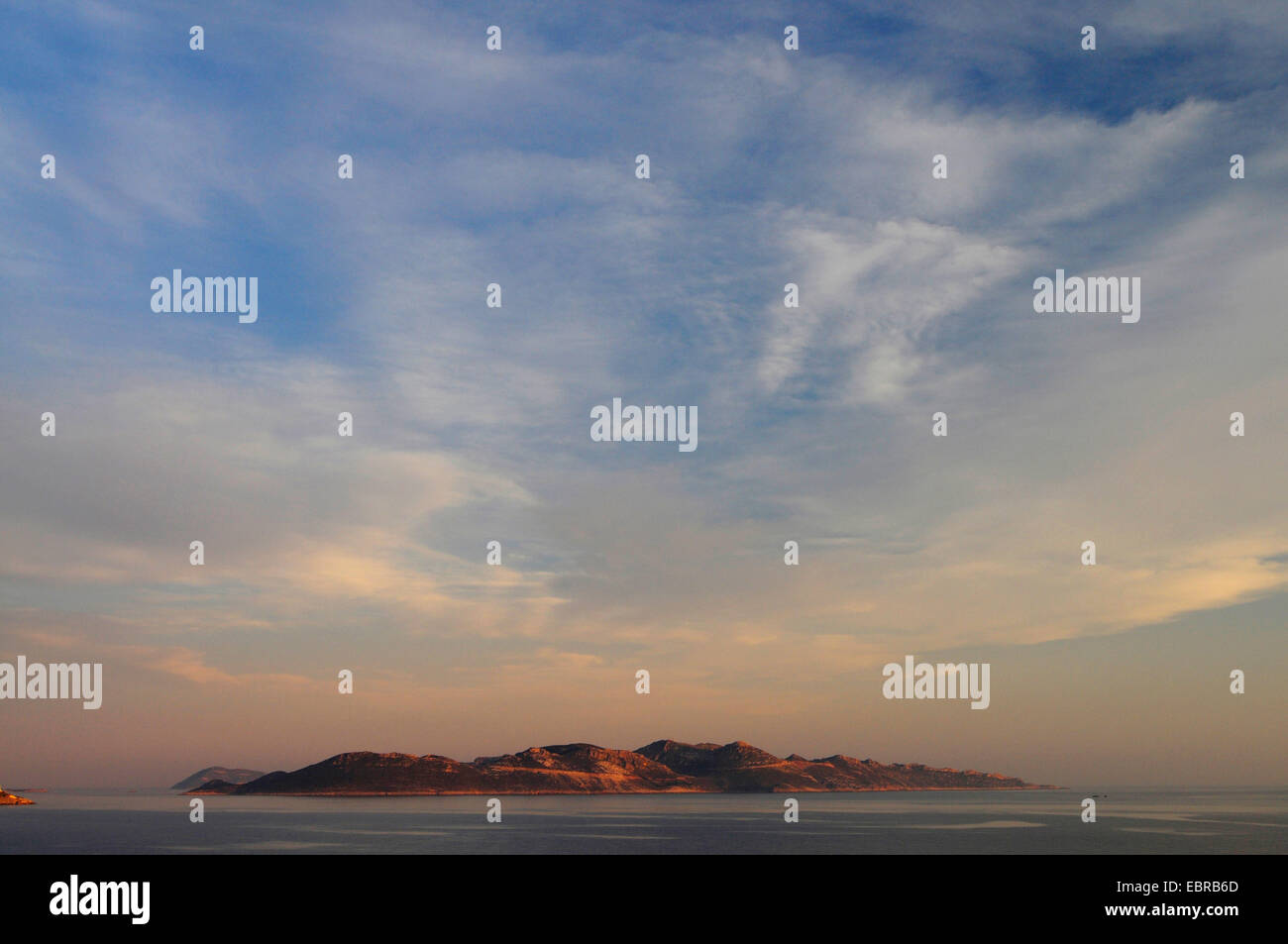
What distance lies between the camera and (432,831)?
166 metres
